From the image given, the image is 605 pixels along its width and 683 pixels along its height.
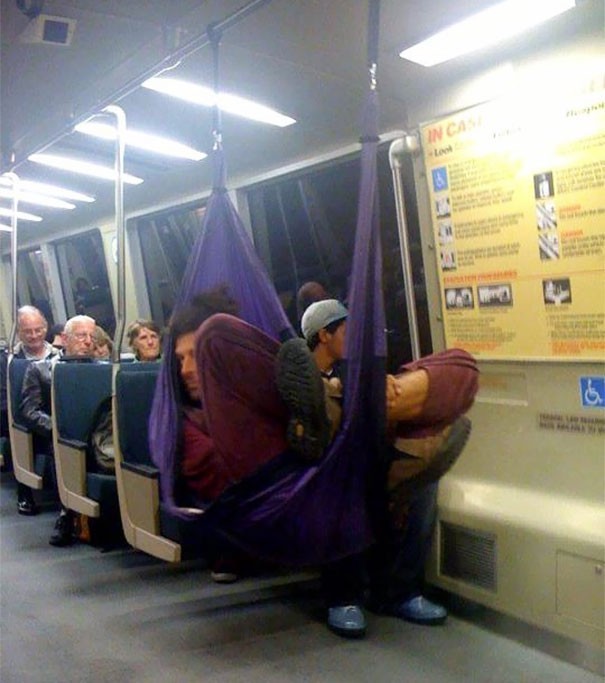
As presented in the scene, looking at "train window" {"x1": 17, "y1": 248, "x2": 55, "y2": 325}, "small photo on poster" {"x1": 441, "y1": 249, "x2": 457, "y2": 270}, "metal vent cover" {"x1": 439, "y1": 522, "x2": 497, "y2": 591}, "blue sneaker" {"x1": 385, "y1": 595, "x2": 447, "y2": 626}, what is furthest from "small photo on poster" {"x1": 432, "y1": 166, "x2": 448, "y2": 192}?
"train window" {"x1": 17, "y1": 248, "x2": 55, "y2": 325}

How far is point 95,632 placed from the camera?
320 cm

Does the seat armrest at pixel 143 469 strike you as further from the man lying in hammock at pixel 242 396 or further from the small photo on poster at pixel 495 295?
the small photo on poster at pixel 495 295

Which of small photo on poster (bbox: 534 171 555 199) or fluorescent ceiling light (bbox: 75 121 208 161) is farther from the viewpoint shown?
→ fluorescent ceiling light (bbox: 75 121 208 161)

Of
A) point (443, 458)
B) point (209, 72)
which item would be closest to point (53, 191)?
point (209, 72)

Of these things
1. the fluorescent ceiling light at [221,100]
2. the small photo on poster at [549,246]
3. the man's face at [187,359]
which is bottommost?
the man's face at [187,359]

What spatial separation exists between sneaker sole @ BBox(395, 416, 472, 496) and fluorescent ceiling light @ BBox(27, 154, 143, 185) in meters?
3.37

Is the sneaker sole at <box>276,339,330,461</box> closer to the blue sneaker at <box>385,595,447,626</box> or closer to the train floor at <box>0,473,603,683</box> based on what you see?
the train floor at <box>0,473,603,683</box>

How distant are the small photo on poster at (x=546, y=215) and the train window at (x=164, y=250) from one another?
10.2ft

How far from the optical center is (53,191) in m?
5.98

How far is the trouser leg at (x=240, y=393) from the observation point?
251 centimetres

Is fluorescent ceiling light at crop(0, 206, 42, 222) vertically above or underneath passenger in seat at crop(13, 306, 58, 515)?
above

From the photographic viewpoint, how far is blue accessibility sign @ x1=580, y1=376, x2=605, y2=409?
Answer: 2670 mm

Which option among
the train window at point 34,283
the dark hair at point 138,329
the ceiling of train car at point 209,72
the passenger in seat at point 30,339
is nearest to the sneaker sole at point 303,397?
the ceiling of train car at point 209,72

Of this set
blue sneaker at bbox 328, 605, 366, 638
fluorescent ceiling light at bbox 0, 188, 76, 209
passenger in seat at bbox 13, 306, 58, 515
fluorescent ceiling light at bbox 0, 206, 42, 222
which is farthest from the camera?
fluorescent ceiling light at bbox 0, 206, 42, 222
